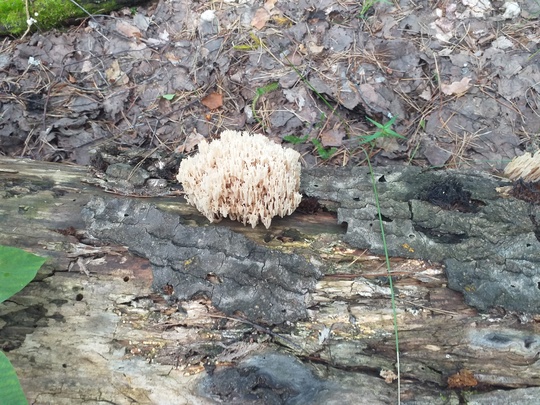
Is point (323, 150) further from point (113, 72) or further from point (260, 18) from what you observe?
point (113, 72)

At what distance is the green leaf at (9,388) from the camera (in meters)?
1.70

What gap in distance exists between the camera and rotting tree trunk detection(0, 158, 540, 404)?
2238 mm

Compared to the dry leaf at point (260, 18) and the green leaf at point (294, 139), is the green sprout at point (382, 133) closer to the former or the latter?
the green leaf at point (294, 139)

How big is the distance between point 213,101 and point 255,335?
10.2 ft

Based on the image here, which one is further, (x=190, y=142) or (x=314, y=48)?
(x=314, y=48)

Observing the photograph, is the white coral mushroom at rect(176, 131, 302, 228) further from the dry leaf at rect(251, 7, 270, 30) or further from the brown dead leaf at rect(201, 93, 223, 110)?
the dry leaf at rect(251, 7, 270, 30)

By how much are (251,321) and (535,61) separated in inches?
166

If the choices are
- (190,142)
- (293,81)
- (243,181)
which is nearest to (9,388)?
(243,181)

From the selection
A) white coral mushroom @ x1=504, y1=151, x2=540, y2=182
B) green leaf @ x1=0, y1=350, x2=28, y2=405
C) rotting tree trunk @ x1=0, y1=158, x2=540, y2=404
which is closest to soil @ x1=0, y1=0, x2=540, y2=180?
white coral mushroom @ x1=504, y1=151, x2=540, y2=182

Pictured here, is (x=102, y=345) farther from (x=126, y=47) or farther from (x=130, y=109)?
(x=126, y=47)

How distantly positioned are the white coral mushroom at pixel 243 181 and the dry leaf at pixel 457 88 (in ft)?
8.29

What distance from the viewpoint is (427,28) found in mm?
5059

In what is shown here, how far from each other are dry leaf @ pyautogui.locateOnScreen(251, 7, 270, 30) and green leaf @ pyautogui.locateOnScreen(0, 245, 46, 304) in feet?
13.2

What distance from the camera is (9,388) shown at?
5.63ft
